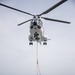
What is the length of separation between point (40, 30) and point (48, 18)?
2684 millimetres

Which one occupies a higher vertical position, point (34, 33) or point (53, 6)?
point (53, 6)

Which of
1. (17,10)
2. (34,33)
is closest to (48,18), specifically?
(34,33)

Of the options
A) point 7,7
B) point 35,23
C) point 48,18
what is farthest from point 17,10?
point 48,18

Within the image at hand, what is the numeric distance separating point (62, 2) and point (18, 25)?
468 inches

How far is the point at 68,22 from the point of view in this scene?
28.9 metres

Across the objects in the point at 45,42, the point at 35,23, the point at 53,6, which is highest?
the point at 53,6

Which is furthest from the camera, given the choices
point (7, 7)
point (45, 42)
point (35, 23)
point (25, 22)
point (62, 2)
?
point (45, 42)

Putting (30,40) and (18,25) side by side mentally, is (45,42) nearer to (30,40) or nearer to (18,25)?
(30,40)

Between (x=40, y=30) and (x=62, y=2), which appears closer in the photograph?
(x=62, y=2)

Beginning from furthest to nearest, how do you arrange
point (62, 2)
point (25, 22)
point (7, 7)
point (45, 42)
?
point (45, 42)
point (25, 22)
point (7, 7)
point (62, 2)

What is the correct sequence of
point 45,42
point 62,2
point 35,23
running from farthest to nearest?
point 45,42, point 35,23, point 62,2

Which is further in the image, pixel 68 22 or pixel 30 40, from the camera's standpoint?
pixel 30 40

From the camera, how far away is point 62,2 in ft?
75.3

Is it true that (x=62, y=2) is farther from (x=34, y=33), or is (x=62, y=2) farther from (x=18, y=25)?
(x=18, y=25)
